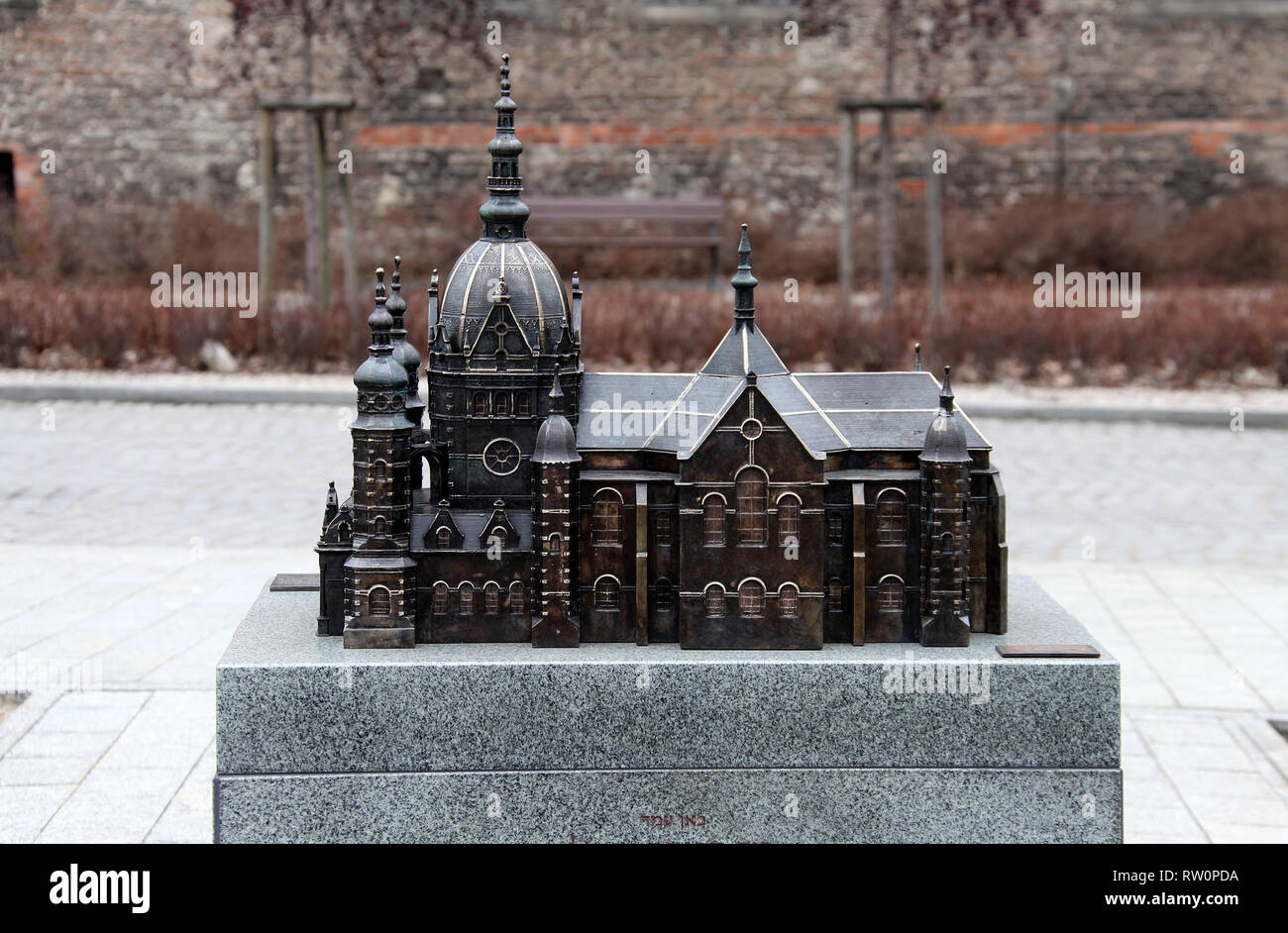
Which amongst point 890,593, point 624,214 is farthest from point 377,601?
point 624,214

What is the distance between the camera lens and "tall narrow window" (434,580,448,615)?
4.90m

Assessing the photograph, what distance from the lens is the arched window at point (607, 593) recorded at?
489cm

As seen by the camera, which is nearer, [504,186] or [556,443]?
[556,443]

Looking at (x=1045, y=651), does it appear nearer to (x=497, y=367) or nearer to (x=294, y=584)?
(x=497, y=367)

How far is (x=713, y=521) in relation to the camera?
15.9 ft

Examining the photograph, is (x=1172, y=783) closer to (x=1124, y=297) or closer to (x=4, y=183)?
(x=1124, y=297)

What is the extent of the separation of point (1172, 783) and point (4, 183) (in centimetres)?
2248

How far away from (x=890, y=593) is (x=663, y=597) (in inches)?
25.8

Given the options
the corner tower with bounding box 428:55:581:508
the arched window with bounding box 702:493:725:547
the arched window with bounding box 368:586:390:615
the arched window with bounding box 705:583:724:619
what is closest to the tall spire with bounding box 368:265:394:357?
the corner tower with bounding box 428:55:581:508

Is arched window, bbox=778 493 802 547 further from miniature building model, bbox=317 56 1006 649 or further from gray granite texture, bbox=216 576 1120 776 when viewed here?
gray granite texture, bbox=216 576 1120 776

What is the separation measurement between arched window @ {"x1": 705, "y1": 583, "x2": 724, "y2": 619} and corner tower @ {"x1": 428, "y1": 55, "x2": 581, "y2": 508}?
25.1 inches

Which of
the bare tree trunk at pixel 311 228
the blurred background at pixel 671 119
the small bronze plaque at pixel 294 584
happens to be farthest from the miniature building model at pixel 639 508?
the blurred background at pixel 671 119

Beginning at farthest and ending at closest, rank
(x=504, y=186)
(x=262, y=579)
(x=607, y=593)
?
(x=262, y=579), (x=504, y=186), (x=607, y=593)

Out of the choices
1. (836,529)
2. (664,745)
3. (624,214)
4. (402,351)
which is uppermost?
(624,214)
